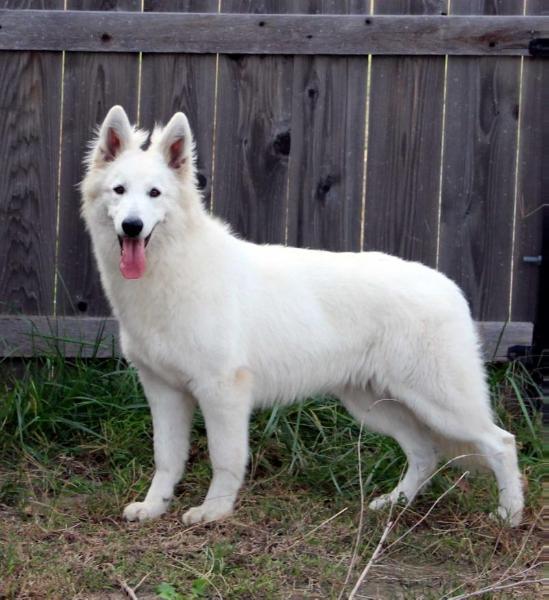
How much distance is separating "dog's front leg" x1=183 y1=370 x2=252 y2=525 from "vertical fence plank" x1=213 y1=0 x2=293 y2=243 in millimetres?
1506

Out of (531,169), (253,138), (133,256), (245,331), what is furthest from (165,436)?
(531,169)

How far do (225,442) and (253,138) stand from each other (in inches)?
76.4

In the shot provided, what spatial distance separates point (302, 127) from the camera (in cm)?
556

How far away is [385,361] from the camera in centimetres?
449

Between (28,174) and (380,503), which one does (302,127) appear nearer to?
(28,174)

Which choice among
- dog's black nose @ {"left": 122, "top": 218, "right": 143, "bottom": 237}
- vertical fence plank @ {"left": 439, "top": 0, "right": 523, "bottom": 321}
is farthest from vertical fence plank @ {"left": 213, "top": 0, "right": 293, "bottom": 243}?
dog's black nose @ {"left": 122, "top": 218, "right": 143, "bottom": 237}

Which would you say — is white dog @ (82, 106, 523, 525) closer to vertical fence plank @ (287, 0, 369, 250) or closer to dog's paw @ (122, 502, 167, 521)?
dog's paw @ (122, 502, 167, 521)

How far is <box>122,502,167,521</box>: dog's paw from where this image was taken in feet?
14.3

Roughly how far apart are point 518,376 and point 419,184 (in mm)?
1172

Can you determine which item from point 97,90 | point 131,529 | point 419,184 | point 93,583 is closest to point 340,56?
point 419,184

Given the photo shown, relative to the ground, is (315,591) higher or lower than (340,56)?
lower

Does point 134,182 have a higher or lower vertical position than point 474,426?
higher

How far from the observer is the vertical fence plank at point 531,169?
550 centimetres

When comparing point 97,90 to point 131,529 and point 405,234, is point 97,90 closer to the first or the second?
point 405,234
